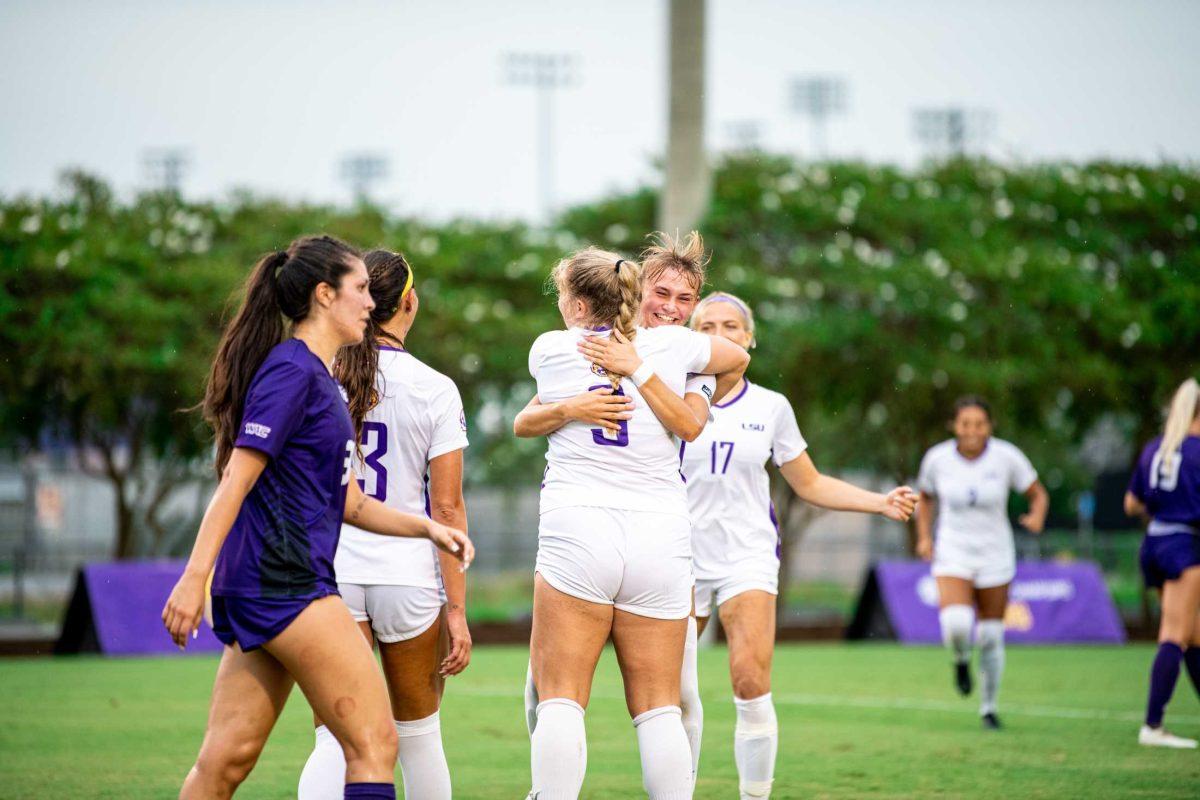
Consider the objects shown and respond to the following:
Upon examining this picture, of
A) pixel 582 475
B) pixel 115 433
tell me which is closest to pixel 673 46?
pixel 115 433

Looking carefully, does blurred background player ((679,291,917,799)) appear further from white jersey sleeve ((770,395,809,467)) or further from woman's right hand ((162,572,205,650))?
woman's right hand ((162,572,205,650))

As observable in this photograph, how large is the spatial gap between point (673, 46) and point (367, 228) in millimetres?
6334

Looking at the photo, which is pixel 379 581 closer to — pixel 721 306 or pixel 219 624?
pixel 219 624

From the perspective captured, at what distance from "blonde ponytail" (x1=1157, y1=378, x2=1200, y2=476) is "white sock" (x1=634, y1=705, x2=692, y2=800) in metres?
5.53

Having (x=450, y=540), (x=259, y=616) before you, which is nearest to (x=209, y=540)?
(x=259, y=616)

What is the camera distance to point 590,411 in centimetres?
502

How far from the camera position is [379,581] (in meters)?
5.12

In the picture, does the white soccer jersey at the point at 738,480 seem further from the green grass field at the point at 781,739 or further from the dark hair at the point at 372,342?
the dark hair at the point at 372,342

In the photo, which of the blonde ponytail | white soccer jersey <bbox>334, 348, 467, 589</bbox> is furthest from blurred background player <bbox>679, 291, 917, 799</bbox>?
the blonde ponytail

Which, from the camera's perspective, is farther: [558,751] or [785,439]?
[785,439]

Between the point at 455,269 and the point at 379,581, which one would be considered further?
the point at 455,269

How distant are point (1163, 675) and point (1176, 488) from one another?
1.23 metres

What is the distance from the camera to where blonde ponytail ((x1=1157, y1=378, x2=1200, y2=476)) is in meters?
9.42

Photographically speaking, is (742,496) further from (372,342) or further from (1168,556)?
(1168,556)
